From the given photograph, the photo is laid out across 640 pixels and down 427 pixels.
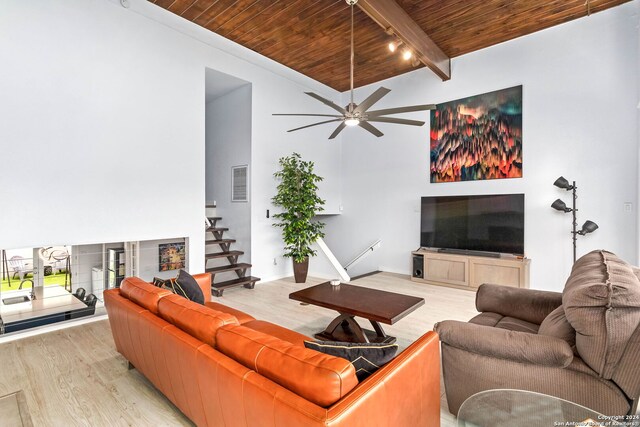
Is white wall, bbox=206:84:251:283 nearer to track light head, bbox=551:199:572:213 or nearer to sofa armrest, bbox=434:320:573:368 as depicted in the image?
sofa armrest, bbox=434:320:573:368

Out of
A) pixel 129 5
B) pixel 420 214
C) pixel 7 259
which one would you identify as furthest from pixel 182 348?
pixel 420 214

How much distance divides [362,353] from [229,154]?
5122 millimetres

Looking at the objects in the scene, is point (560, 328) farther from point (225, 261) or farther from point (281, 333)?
point (225, 261)

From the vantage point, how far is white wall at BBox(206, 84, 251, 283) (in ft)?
17.7

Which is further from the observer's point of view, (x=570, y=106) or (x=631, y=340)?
(x=570, y=106)

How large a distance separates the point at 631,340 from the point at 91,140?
4747 mm

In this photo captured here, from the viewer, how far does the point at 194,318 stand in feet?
5.61

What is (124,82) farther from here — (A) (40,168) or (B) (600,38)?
(B) (600,38)

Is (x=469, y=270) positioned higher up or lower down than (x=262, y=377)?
lower down

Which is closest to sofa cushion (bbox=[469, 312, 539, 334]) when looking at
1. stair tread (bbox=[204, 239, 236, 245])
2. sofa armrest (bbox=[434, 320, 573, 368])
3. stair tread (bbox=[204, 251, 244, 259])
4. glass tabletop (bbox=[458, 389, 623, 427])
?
sofa armrest (bbox=[434, 320, 573, 368])

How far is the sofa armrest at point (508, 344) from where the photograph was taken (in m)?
1.57

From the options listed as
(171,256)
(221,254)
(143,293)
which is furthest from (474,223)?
(143,293)

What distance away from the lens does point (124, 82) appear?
149 inches

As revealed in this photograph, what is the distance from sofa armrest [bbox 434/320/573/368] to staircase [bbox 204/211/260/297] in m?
3.64
